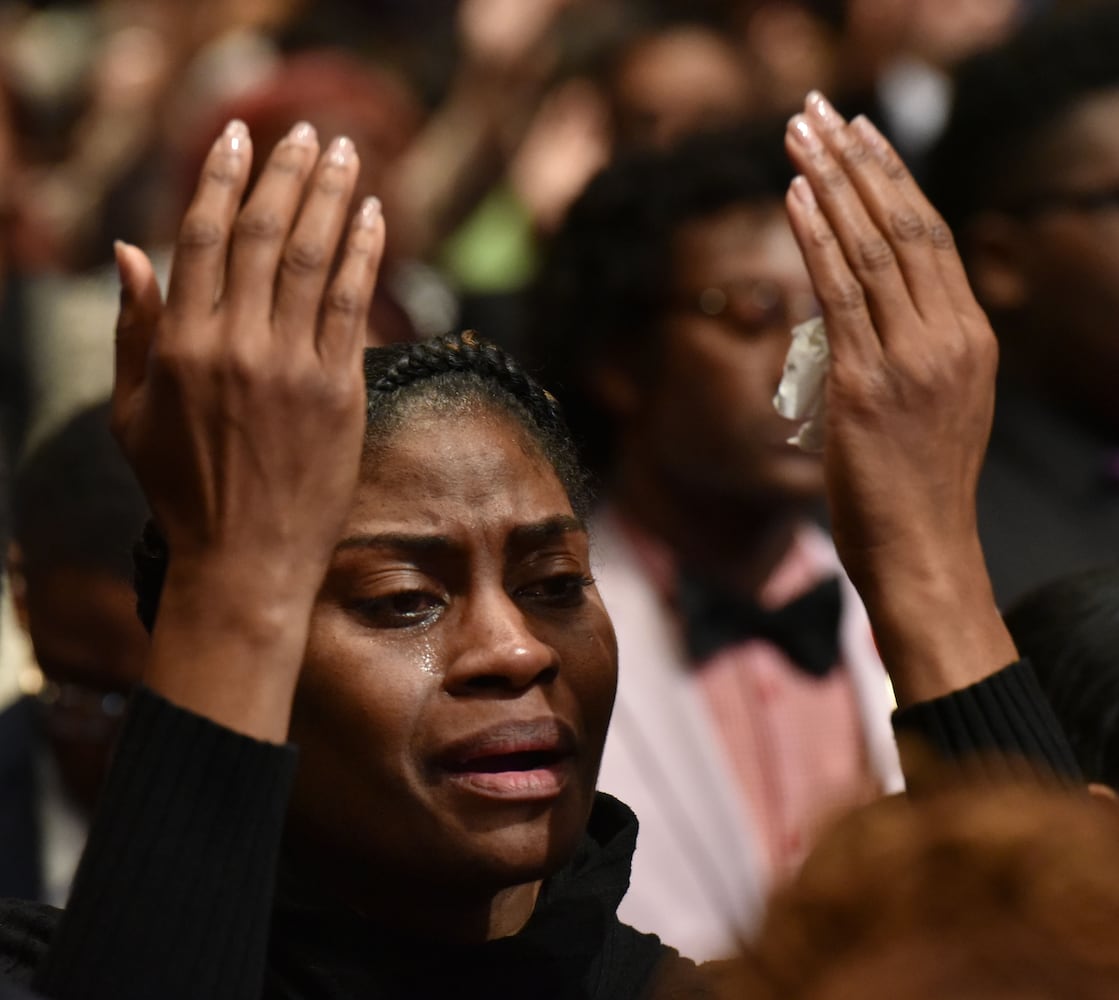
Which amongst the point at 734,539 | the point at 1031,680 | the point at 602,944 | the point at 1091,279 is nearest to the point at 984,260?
the point at 1091,279

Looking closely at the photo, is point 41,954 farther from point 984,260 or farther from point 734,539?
point 984,260

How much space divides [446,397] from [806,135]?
1.43 feet

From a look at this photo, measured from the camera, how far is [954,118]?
381cm

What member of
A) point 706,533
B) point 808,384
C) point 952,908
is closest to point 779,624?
point 706,533

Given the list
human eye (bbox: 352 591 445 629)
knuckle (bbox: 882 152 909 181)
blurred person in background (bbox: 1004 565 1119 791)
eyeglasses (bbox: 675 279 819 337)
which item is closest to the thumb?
human eye (bbox: 352 591 445 629)

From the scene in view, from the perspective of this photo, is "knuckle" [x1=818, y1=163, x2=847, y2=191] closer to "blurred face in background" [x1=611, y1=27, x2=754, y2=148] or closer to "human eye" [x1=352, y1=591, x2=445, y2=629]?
"human eye" [x1=352, y1=591, x2=445, y2=629]

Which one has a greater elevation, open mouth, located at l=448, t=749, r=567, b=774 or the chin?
open mouth, located at l=448, t=749, r=567, b=774

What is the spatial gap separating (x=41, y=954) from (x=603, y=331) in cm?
211

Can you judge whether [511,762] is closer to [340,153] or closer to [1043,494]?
[340,153]

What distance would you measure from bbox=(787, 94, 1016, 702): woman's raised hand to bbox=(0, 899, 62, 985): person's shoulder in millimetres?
841

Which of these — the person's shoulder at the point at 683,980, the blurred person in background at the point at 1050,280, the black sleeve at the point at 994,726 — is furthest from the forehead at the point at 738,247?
the person's shoulder at the point at 683,980

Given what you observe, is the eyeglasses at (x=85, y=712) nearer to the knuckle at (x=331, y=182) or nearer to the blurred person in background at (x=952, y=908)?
the knuckle at (x=331, y=182)

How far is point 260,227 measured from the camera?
1.62 m

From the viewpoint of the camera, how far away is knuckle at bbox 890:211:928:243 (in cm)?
195
